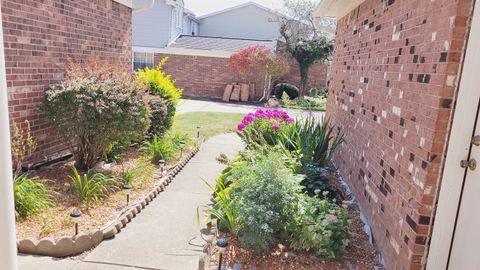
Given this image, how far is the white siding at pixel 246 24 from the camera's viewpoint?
25.8 meters

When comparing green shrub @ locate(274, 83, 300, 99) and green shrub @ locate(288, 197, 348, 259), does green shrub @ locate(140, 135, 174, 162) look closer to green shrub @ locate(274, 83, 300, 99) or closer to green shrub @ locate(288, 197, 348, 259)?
green shrub @ locate(288, 197, 348, 259)

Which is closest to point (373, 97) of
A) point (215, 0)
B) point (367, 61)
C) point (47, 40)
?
point (367, 61)

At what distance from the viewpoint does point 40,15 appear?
17.0 ft

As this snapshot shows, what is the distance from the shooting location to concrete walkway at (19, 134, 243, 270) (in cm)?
323

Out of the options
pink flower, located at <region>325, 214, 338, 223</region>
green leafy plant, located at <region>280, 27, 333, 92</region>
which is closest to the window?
green leafy plant, located at <region>280, 27, 333, 92</region>

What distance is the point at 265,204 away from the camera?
10.3 ft

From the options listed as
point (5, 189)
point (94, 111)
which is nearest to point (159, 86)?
point (94, 111)

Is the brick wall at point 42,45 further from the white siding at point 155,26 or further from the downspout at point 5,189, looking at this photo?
the white siding at point 155,26

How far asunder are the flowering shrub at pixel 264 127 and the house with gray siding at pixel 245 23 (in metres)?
19.4

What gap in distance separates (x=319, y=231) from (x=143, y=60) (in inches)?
822

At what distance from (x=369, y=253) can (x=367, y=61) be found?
7.92 feet

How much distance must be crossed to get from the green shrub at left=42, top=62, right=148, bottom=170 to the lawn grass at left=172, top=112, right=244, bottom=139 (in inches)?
133

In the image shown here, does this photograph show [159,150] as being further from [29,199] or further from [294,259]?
[294,259]

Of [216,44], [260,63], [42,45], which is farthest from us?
[216,44]
